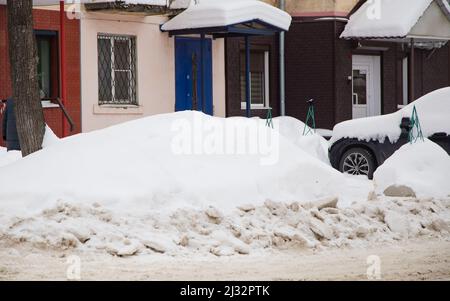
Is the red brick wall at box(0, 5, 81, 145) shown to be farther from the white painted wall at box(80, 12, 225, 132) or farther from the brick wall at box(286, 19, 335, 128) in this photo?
the brick wall at box(286, 19, 335, 128)

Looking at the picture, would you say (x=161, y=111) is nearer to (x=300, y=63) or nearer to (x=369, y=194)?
(x=300, y=63)

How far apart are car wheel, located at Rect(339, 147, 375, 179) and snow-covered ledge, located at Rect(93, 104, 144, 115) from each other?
717cm

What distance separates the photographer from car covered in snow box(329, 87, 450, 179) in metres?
18.3

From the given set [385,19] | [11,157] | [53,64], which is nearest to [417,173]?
[11,157]

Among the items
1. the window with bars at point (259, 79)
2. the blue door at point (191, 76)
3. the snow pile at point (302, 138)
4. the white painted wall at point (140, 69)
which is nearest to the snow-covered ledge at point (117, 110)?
the white painted wall at point (140, 69)

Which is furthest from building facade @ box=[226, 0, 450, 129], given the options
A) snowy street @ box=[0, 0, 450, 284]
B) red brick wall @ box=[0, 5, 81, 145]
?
red brick wall @ box=[0, 5, 81, 145]

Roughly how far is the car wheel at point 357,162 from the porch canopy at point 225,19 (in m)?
6.65

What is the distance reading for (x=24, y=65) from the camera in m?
15.2

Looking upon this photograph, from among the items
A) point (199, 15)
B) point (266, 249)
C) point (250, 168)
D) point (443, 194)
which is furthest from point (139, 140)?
point (199, 15)

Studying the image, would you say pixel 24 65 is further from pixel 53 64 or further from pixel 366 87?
pixel 366 87

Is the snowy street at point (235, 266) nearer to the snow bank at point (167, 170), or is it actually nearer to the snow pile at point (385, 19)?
the snow bank at point (167, 170)

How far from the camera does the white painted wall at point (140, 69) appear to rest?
2398cm

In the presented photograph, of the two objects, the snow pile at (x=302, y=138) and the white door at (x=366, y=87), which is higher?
the white door at (x=366, y=87)
